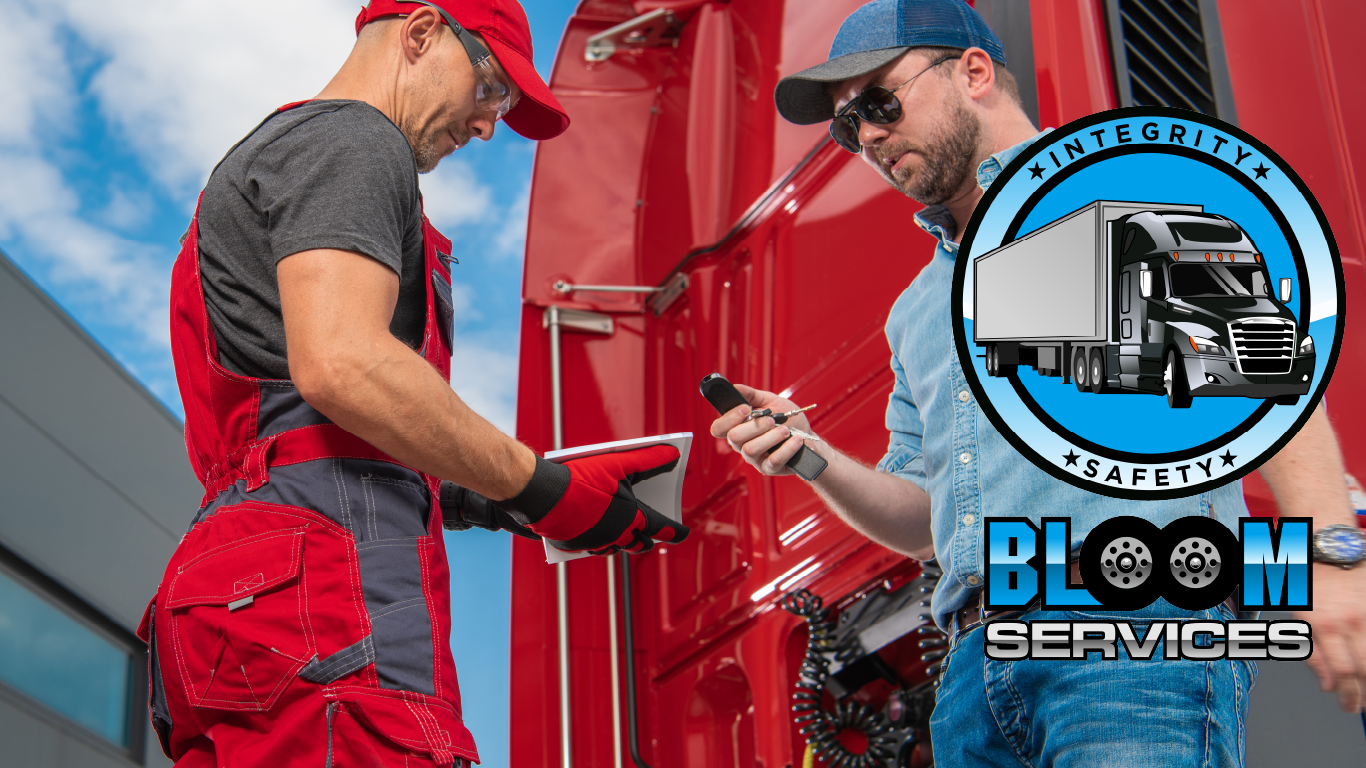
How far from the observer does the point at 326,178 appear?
1374 mm

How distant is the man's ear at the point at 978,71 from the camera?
1941 millimetres

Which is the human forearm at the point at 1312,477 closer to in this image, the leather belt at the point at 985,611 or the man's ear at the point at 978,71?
the leather belt at the point at 985,611

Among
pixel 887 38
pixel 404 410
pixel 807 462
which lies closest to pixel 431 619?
pixel 404 410

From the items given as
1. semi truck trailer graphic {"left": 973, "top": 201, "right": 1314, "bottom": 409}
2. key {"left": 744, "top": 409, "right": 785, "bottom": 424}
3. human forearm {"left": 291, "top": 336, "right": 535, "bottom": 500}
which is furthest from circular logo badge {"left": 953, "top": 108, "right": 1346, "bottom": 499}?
human forearm {"left": 291, "top": 336, "right": 535, "bottom": 500}

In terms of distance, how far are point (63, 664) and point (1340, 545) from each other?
854 centimetres

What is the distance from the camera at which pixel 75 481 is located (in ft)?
26.6

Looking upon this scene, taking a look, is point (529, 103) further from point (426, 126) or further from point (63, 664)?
point (63, 664)

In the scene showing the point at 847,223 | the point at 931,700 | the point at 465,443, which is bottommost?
the point at 931,700

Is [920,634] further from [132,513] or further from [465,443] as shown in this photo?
[132,513]

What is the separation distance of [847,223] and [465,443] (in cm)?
148

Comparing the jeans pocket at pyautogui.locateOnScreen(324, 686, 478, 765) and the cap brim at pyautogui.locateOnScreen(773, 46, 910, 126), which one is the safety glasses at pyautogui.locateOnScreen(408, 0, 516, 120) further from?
the jeans pocket at pyautogui.locateOnScreen(324, 686, 478, 765)

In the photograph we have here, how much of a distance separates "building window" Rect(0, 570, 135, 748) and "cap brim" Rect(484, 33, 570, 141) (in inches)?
265

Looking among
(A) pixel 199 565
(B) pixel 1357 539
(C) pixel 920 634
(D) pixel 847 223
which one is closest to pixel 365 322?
(A) pixel 199 565

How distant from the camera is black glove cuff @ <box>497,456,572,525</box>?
1490mm
